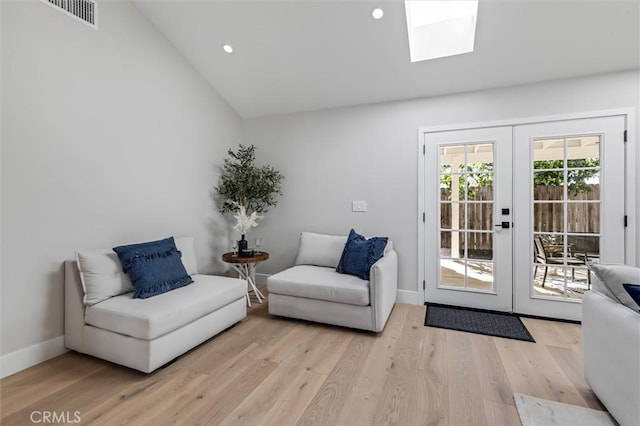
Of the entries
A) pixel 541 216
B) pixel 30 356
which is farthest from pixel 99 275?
pixel 541 216

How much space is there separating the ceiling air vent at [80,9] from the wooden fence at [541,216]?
12.2 feet

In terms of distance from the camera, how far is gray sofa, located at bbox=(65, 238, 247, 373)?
6.61 feet

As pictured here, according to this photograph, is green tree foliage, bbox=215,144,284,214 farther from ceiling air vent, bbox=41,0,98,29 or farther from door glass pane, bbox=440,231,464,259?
door glass pane, bbox=440,231,464,259

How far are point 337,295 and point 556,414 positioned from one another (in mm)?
1618

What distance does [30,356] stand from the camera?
2150 mm

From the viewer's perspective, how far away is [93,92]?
2.55 meters

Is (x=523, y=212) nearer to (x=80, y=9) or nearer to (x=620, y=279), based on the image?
(x=620, y=279)

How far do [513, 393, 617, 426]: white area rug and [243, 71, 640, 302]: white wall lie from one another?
1.76 metres

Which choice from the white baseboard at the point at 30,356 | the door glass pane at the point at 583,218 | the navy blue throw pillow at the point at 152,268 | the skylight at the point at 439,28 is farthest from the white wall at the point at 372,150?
the white baseboard at the point at 30,356

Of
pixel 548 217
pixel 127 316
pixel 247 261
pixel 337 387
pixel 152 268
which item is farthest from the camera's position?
pixel 247 261

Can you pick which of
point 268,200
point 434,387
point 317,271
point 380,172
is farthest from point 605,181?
point 268,200

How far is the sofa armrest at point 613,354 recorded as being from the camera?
1345mm

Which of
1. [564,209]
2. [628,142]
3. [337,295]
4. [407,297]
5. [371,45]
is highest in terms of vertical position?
[371,45]

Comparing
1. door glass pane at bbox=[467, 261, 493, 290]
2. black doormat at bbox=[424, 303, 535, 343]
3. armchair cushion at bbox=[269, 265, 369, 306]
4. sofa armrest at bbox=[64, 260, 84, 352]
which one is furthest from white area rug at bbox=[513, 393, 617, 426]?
sofa armrest at bbox=[64, 260, 84, 352]
